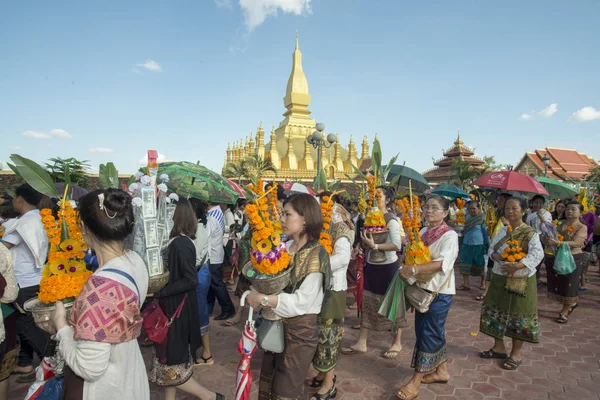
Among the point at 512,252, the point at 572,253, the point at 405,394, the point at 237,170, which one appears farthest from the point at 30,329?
the point at 237,170

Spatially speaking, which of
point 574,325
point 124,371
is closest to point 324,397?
point 124,371

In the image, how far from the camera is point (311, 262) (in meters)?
2.38

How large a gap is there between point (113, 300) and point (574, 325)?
6.90 meters

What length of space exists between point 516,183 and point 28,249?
729 cm

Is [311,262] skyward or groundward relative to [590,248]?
skyward

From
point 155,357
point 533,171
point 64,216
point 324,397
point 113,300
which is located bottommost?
point 324,397

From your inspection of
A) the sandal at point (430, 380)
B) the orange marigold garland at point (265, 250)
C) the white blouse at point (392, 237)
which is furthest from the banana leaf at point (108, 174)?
the sandal at point (430, 380)

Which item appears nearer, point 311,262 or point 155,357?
point 311,262

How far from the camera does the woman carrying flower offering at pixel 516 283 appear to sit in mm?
3992

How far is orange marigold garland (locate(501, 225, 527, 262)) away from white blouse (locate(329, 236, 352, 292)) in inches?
80.8

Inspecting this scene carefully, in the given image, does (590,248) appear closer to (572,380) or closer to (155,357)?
(572,380)

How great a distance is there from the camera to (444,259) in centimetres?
325

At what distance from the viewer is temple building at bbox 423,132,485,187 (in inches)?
1399

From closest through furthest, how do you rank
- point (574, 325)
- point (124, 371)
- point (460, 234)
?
point (124, 371) → point (574, 325) → point (460, 234)
